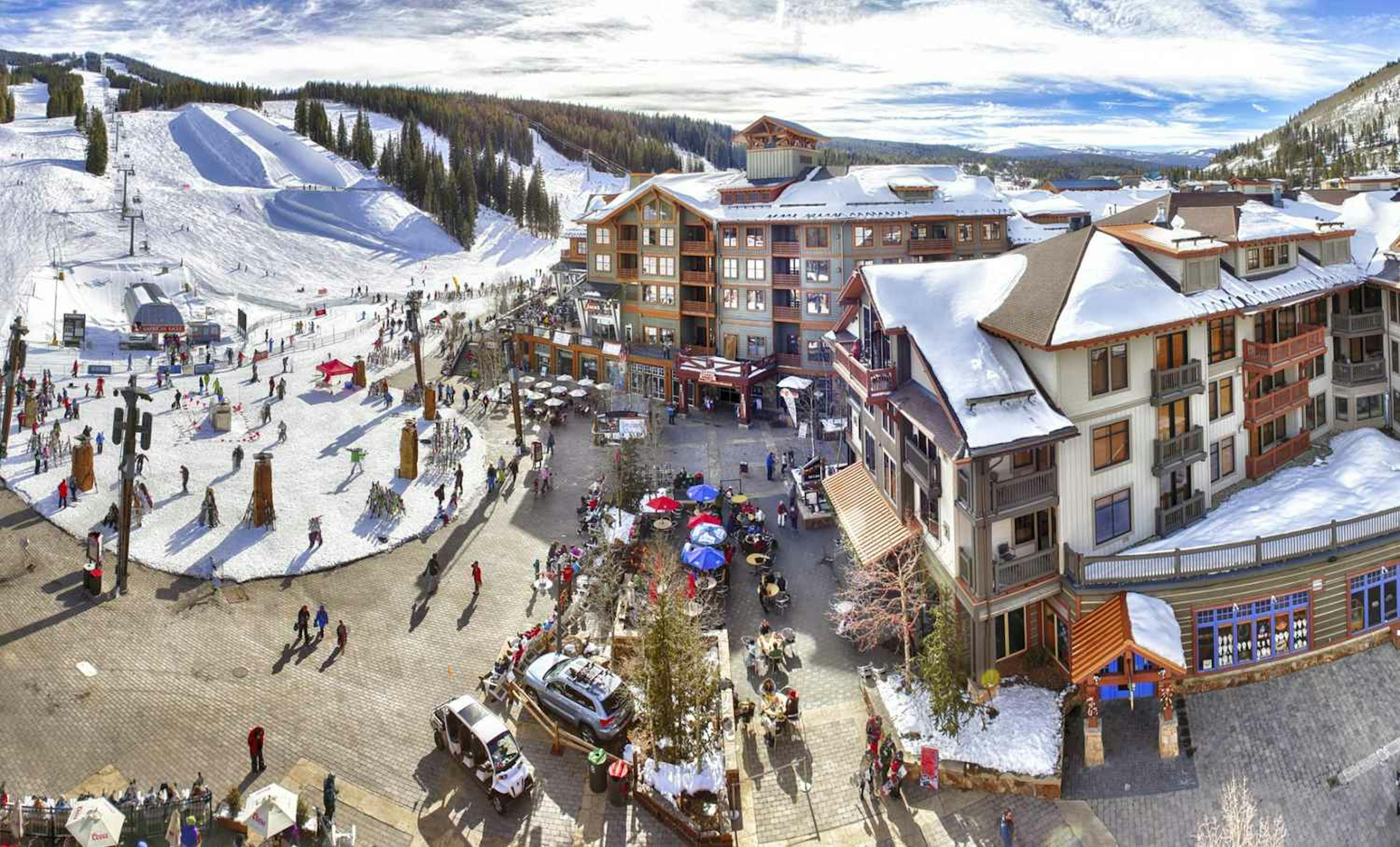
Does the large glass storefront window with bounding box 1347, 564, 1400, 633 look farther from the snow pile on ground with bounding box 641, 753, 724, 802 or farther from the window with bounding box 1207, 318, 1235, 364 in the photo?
the snow pile on ground with bounding box 641, 753, 724, 802

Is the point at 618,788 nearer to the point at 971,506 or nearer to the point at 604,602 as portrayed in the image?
the point at 604,602

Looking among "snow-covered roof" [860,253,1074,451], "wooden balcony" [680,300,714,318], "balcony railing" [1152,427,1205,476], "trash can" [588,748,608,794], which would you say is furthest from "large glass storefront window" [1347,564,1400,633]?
"wooden balcony" [680,300,714,318]

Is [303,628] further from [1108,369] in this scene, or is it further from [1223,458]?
[1223,458]

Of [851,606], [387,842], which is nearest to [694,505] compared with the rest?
[851,606]

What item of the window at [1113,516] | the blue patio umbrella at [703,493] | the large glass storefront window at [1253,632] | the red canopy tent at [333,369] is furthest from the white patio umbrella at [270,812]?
the red canopy tent at [333,369]

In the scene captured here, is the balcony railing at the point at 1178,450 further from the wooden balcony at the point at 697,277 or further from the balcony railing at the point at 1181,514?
the wooden balcony at the point at 697,277

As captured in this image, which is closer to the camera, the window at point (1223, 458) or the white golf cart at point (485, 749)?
the white golf cart at point (485, 749)

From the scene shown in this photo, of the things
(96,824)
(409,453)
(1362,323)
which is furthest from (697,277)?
(96,824)
